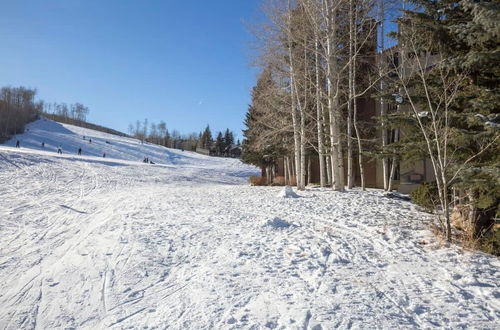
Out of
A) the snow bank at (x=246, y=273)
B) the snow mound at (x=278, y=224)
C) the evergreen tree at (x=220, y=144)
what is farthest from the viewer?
the evergreen tree at (x=220, y=144)

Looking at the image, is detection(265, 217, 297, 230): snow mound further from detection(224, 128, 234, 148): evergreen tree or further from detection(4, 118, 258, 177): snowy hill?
→ detection(224, 128, 234, 148): evergreen tree

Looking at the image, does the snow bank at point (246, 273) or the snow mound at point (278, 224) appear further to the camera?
the snow mound at point (278, 224)

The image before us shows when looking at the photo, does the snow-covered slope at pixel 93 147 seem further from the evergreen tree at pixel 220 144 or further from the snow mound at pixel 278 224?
the snow mound at pixel 278 224

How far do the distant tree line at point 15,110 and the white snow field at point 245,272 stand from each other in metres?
57.4

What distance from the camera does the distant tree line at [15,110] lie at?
5597 centimetres

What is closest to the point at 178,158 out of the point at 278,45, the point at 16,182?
the point at 16,182

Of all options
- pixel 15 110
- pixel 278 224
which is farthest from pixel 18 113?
pixel 278 224

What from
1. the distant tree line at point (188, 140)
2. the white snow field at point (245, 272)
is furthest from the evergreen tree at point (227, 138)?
the white snow field at point (245, 272)

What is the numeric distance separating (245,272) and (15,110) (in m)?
77.1

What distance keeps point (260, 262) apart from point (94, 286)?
2.54 metres

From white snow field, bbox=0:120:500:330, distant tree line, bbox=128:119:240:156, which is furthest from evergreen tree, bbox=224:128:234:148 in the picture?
white snow field, bbox=0:120:500:330

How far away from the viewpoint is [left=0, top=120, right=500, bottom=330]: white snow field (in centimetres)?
338

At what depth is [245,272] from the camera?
452 cm

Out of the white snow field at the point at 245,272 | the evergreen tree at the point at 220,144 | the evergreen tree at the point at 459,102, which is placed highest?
the evergreen tree at the point at 220,144
